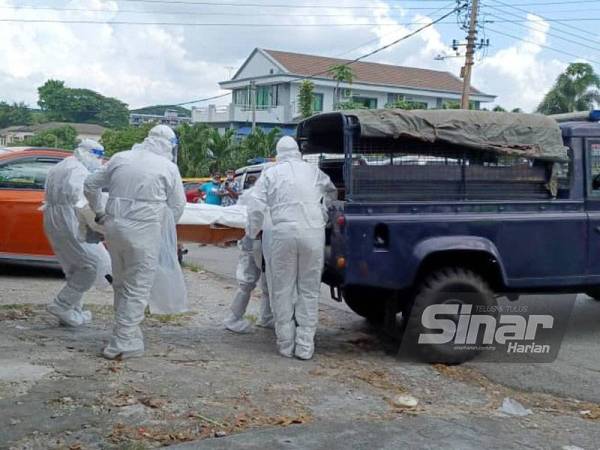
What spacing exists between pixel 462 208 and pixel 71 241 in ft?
11.5

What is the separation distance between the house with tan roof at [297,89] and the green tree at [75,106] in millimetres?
38157

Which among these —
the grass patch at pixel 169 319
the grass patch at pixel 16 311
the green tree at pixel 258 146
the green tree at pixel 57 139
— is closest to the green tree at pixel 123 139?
the green tree at pixel 57 139

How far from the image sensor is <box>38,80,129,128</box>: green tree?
89.2 metres

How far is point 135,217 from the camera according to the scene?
6.25 meters

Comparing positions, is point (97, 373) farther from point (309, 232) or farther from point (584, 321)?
point (584, 321)

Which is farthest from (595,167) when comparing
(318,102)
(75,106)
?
(75,106)

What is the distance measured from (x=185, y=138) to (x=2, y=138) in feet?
153

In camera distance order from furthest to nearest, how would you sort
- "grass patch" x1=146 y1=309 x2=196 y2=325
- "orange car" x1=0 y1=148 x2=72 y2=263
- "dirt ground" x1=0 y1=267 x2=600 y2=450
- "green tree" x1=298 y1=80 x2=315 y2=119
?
1. "green tree" x1=298 y1=80 x2=315 y2=119
2. "orange car" x1=0 y1=148 x2=72 y2=263
3. "grass patch" x1=146 y1=309 x2=196 y2=325
4. "dirt ground" x1=0 y1=267 x2=600 y2=450

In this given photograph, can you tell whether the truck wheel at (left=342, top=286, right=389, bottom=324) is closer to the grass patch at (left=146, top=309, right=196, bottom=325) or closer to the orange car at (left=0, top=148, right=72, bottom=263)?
the grass patch at (left=146, top=309, right=196, bottom=325)

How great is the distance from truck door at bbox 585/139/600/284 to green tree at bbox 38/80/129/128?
279 feet

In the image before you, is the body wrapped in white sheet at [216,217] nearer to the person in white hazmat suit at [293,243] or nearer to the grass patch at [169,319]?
the grass patch at [169,319]

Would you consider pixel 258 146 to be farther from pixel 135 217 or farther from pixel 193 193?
pixel 135 217

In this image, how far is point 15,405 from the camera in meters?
4.96

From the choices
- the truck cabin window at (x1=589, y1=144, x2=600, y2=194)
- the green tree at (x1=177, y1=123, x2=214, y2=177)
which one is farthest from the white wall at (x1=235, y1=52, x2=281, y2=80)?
the truck cabin window at (x1=589, y1=144, x2=600, y2=194)
